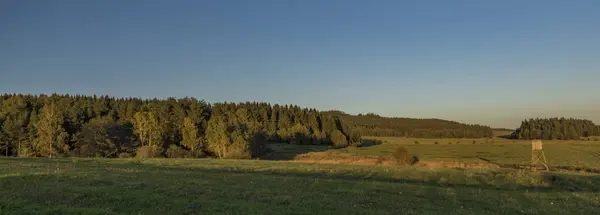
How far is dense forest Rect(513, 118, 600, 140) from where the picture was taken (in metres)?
175

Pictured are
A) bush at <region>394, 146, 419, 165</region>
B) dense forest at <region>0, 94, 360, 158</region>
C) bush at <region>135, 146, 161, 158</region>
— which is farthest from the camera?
dense forest at <region>0, 94, 360, 158</region>

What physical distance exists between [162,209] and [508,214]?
17649 millimetres

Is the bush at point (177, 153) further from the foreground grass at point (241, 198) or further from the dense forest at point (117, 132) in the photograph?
the foreground grass at point (241, 198)

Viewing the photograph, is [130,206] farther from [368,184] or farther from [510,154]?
[510,154]

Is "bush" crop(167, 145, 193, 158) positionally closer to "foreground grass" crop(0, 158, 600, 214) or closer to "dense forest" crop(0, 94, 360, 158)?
"dense forest" crop(0, 94, 360, 158)

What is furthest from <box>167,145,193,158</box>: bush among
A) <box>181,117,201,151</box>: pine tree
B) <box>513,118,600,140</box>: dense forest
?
<box>513,118,600,140</box>: dense forest

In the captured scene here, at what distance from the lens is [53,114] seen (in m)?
99.5

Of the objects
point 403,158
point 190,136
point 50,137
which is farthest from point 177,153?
point 403,158

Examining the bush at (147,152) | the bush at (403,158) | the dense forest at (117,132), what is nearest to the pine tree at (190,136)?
the dense forest at (117,132)

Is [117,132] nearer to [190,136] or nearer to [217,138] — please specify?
[190,136]

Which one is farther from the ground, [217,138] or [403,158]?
[217,138]

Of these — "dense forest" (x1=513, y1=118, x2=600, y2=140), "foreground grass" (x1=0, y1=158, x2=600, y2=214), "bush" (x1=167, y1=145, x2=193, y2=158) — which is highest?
"dense forest" (x1=513, y1=118, x2=600, y2=140)

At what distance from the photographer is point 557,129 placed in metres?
180

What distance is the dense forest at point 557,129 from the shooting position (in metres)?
175
